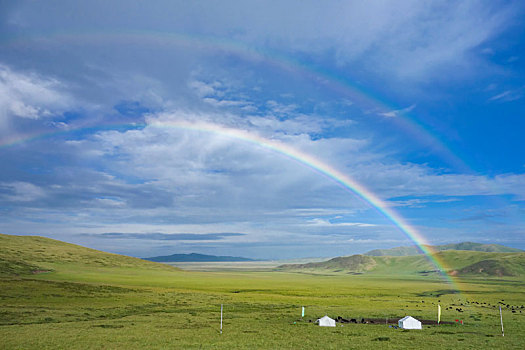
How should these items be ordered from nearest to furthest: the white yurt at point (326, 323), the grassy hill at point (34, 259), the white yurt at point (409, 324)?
the white yurt at point (409, 324) → the white yurt at point (326, 323) → the grassy hill at point (34, 259)

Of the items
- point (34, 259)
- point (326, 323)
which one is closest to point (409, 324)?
point (326, 323)

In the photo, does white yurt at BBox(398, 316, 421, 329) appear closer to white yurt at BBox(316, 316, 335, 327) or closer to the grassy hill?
white yurt at BBox(316, 316, 335, 327)

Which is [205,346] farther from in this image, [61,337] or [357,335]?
[357,335]

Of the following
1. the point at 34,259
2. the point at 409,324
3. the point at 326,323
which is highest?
the point at 34,259

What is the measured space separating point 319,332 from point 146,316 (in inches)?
1092

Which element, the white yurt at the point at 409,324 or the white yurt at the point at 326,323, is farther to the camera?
the white yurt at the point at 326,323

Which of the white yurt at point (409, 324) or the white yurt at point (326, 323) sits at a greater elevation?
the white yurt at point (409, 324)

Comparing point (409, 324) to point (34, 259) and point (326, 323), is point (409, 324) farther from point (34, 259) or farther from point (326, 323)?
point (34, 259)

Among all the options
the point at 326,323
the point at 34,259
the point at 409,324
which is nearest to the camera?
the point at 409,324

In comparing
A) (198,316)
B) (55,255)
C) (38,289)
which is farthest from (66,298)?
(55,255)

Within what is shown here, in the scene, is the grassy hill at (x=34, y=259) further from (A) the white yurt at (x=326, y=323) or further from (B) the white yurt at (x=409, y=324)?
(B) the white yurt at (x=409, y=324)

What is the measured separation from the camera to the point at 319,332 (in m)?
43.4

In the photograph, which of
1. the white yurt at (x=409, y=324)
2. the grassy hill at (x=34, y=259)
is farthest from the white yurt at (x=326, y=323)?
the grassy hill at (x=34, y=259)

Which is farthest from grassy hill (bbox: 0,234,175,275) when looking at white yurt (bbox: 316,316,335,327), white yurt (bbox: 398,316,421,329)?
white yurt (bbox: 398,316,421,329)
